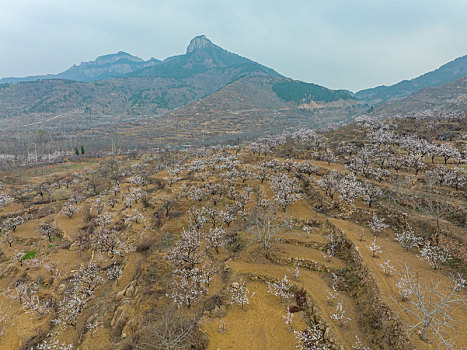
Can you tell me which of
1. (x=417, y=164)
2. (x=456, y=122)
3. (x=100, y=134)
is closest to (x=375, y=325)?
(x=417, y=164)

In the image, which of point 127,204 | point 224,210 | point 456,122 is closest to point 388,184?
point 224,210

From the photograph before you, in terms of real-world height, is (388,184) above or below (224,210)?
above

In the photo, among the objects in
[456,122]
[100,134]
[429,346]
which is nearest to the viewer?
[429,346]

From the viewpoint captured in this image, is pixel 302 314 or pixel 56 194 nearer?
pixel 302 314

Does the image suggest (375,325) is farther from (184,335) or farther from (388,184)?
(388,184)

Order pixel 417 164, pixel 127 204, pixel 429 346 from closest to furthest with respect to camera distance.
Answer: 1. pixel 429 346
2. pixel 417 164
3. pixel 127 204

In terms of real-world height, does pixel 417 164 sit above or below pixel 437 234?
above

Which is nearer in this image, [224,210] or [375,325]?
[375,325]

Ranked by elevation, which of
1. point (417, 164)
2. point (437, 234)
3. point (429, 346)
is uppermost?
point (417, 164)

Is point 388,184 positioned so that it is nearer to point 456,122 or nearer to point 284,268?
point 284,268
